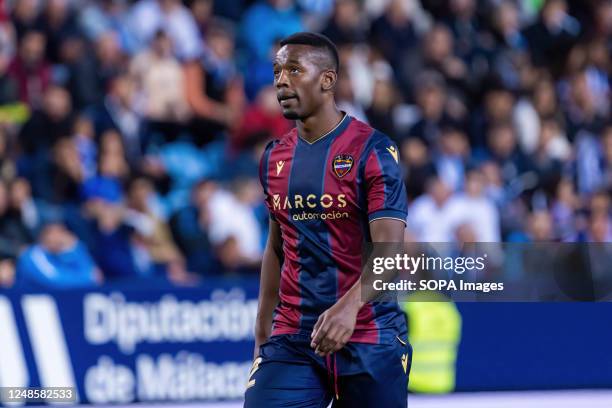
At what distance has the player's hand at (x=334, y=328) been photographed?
435 centimetres

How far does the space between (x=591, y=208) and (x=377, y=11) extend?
11.6 feet

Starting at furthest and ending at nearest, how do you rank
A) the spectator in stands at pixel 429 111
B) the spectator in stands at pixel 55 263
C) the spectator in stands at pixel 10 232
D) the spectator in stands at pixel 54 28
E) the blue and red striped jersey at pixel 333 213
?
the spectator in stands at pixel 429 111 < the spectator in stands at pixel 54 28 < the spectator in stands at pixel 10 232 < the spectator in stands at pixel 55 263 < the blue and red striped jersey at pixel 333 213

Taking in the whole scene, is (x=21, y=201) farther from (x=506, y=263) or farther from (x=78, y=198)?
(x=506, y=263)

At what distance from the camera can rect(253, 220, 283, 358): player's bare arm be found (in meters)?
4.96

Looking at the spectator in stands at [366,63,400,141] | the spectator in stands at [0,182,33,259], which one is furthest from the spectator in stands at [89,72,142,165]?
the spectator in stands at [366,63,400,141]

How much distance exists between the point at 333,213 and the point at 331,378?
65 centimetres

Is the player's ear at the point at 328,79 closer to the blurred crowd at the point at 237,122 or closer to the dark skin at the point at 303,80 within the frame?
the dark skin at the point at 303,80

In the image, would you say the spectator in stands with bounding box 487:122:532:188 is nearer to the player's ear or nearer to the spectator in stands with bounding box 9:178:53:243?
the spectator in stands with bounding box 9:178:53:243

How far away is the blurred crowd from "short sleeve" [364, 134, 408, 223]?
5.19m

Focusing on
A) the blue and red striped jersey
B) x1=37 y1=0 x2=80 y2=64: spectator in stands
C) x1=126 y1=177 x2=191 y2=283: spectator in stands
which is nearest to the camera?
the blue and red striped jersey

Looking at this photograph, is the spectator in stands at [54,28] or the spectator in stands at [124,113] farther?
the spectator in stands at [54,28]

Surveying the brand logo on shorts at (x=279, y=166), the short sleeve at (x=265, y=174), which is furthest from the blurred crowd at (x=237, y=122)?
the brand logo on shorts at (x=279, y=166)

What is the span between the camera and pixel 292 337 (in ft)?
15.5

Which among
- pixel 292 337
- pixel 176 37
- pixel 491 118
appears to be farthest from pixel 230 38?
pixel 292 337
